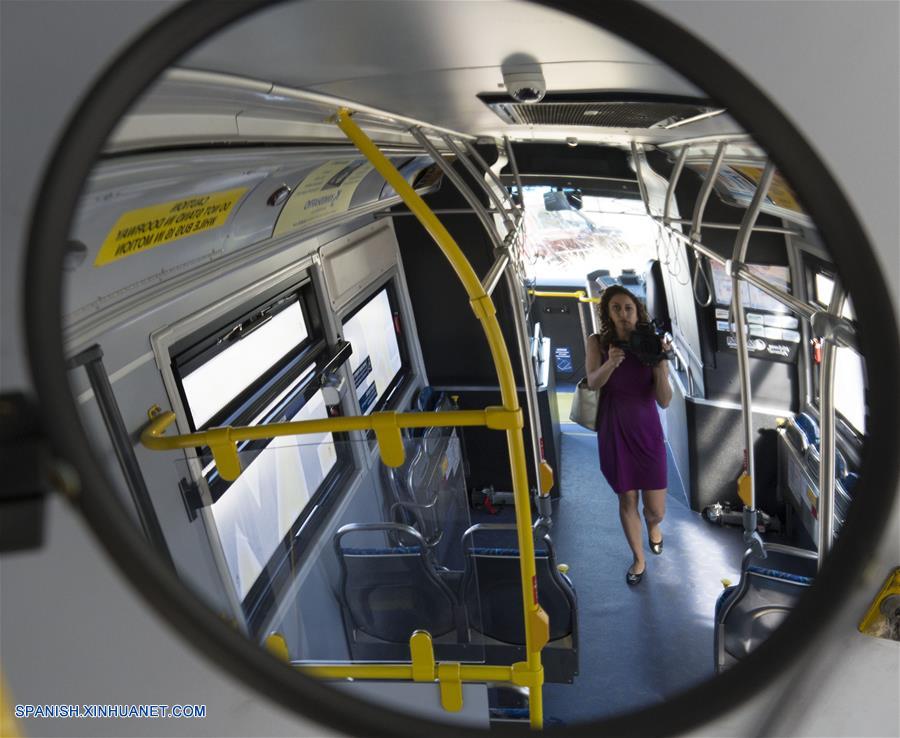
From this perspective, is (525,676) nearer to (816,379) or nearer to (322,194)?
(322,194)

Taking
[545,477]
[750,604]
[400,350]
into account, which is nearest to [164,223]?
[545,477]

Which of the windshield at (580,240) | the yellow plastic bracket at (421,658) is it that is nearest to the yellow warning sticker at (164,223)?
the yellow plastic bracket at (421,658)

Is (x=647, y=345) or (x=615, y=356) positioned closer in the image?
(x=647, y=345)

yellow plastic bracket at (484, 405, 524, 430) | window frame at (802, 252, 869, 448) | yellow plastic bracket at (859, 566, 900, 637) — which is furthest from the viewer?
window frame at (802, 252, 869, 448)

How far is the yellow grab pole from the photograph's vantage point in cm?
138

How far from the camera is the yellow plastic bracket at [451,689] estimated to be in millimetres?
1516

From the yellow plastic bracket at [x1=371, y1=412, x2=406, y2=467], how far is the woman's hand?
2.30 meters

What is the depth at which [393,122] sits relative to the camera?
1.98m

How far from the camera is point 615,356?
3.59 metres

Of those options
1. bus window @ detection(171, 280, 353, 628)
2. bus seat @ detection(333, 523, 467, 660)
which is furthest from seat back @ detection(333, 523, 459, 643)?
bus window @ detection(171, 280, 353, 628)

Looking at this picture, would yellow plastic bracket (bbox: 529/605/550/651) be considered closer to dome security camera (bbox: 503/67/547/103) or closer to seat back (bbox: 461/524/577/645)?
seat back (bbox: 461/524/577/645)

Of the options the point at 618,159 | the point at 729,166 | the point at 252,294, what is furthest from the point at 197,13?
the point at 618,159

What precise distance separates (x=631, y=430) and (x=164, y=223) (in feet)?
9.10

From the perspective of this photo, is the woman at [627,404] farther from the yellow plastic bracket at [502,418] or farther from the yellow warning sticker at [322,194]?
the yellow plastic bracket at [502,418]
